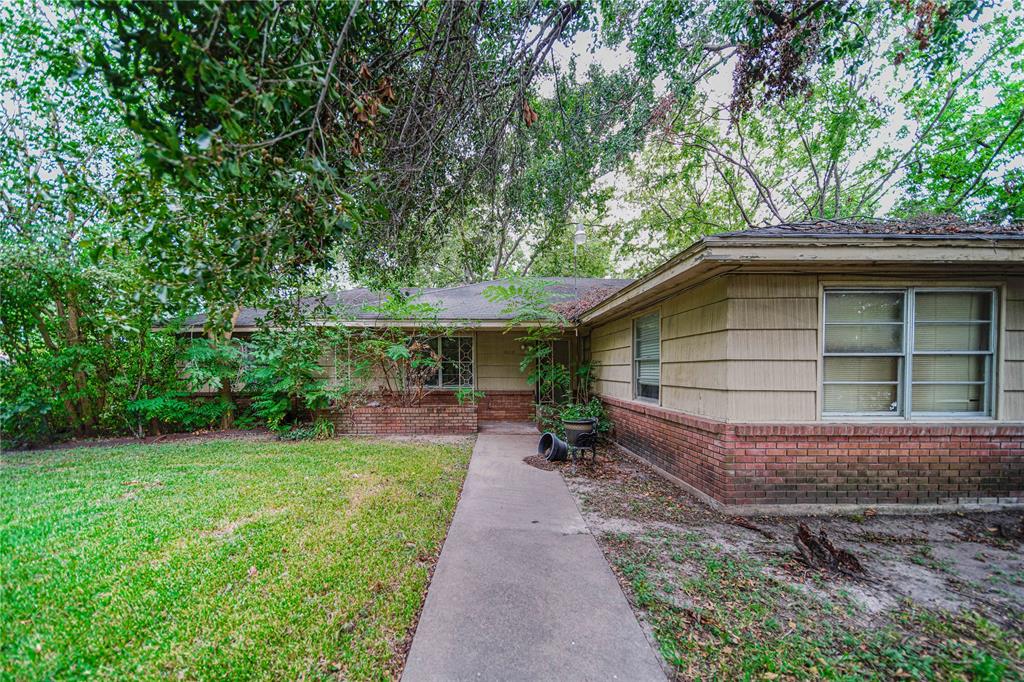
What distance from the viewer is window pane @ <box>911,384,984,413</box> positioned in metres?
4.34

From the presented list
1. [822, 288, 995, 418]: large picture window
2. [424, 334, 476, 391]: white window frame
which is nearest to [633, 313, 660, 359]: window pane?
[822, 288, 995, 418]: large picture window

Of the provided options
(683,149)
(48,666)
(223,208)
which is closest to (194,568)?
(48,666)

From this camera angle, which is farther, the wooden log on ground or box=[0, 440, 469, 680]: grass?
the wooden log on ground

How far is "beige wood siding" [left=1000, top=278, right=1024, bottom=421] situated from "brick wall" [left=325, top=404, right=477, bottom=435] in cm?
806

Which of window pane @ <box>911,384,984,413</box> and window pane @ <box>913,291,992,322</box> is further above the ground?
window pane @ <box>913,291,992,322</box>

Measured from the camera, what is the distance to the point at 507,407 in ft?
34.3

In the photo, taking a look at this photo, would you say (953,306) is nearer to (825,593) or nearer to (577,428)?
(825,593)

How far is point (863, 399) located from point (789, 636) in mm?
3116

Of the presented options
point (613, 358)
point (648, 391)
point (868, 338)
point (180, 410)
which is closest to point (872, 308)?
point (868, 338)

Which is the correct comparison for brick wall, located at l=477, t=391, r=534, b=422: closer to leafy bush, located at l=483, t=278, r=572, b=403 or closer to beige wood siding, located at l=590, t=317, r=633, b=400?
leafy bush, located at l=483, t=278, r=572, b=403

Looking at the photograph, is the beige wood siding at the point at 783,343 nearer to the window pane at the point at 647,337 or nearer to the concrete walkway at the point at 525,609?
the window pane at the point at 647,337

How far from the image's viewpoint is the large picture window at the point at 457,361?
10328 mm

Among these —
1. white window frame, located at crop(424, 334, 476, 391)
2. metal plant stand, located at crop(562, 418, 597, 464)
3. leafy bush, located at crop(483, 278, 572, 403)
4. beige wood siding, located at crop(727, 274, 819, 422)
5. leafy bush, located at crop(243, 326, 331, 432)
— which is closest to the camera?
beige wood siding, located at crop(727, 274, 819, 422)

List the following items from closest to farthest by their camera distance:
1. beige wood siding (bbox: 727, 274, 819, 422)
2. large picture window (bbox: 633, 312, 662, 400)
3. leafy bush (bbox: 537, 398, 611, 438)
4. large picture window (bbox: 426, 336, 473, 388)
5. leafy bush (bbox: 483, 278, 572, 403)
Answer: beige wood siding (bbox: 727, 274, 819, 422)
large picture window (bbox: 633, 312, 662, 400)
leafy bush (bbox: 537, 398, 611, 438)
leafy bush (bbox: 483, 278, 572, 403)
large picture window (bbox: 426, 336, 473, 388)
